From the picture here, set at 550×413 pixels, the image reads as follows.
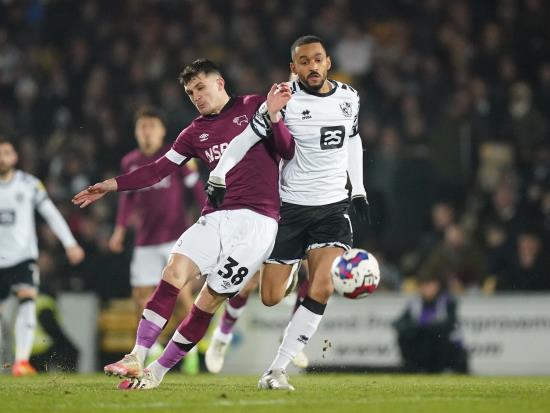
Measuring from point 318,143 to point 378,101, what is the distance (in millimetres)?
8250

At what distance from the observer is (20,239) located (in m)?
11.9

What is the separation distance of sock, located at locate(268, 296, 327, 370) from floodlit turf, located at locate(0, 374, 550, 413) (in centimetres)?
26

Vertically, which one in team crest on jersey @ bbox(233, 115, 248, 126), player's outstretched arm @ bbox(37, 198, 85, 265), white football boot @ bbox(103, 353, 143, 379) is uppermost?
team crest on jersey @ bbox(233, 115, 248, 126)

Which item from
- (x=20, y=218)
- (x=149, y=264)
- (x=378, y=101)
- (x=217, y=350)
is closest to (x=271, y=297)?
(x=217, y=350)

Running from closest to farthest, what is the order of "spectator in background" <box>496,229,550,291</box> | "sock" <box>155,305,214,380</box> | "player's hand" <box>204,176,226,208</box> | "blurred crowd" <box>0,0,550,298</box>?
1. "player's hand" <box>204,176,226,208</box>
2. "sock" <box>155,305,214,380</box>
3. "spectator in background" <box>496,229,550,291</box>
4. "blurred crowd" <box>0,0,550,298</box>

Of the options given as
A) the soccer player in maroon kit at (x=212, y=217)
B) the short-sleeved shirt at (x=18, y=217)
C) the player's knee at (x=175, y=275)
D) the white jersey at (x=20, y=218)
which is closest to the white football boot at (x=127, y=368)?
the soccer player in maroon kit at (x=212, y=217)

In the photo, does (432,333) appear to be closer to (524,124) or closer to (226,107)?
(524,124)

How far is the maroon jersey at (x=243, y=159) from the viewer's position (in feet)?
27.2

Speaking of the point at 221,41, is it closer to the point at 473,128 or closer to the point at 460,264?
the point at 473,128

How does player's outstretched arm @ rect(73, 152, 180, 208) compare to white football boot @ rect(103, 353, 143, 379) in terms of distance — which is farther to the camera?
player's outstretched arm @ rect(73, 152, 180, 208)

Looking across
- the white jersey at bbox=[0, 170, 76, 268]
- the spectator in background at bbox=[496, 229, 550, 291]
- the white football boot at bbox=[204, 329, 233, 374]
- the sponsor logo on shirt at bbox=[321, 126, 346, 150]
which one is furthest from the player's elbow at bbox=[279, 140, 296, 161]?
the spectator in background at bbox=[496, 229, 550, 291]

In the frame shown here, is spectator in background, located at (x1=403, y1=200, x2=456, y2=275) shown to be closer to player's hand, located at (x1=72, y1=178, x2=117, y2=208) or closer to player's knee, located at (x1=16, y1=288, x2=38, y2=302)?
player's knee, located at (x1=16, y1=288, x2=38, y2=302)

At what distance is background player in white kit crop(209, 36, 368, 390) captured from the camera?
8188 millimetres

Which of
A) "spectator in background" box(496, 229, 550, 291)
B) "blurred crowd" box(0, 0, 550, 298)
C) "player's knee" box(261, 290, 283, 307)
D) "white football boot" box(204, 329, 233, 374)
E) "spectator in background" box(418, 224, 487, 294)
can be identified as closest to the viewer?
"player's knee" box(261, 290, 283, 307)
